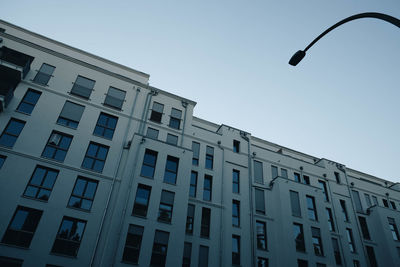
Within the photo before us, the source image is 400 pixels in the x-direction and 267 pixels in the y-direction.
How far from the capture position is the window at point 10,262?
1430cm

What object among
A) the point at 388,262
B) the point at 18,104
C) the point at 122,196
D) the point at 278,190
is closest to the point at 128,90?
the point at 18,104

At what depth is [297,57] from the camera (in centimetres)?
759

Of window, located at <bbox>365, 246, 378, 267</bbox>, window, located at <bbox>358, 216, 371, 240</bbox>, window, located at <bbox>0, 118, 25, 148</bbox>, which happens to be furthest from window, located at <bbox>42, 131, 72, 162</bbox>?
window, located at <bbox>358, 216, 371, 240</bbox>

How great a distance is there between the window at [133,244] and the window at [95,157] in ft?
17.6

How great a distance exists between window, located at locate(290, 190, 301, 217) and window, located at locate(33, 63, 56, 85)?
79.6 ft

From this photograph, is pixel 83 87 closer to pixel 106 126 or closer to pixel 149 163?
pixel 106 126

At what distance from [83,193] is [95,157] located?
2.93 meters

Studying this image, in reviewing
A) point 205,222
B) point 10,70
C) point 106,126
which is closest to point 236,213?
point 205,222

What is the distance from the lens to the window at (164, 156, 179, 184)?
20211mm

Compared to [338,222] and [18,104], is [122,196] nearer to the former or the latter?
[18,104]

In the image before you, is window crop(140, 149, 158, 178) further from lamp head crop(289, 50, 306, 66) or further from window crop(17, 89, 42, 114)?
lamp head crop(289, 50, 306, 66)

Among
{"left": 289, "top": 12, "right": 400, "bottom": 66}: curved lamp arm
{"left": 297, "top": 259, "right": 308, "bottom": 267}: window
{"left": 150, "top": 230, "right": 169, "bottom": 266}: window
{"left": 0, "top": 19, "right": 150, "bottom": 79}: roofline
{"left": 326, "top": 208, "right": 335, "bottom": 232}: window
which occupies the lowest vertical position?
{"left": 150, "top": 230, "right": 169, "bottom": 266}: window

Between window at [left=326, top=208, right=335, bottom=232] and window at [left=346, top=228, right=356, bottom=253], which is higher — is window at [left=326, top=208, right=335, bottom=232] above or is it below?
above

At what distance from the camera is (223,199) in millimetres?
22906
